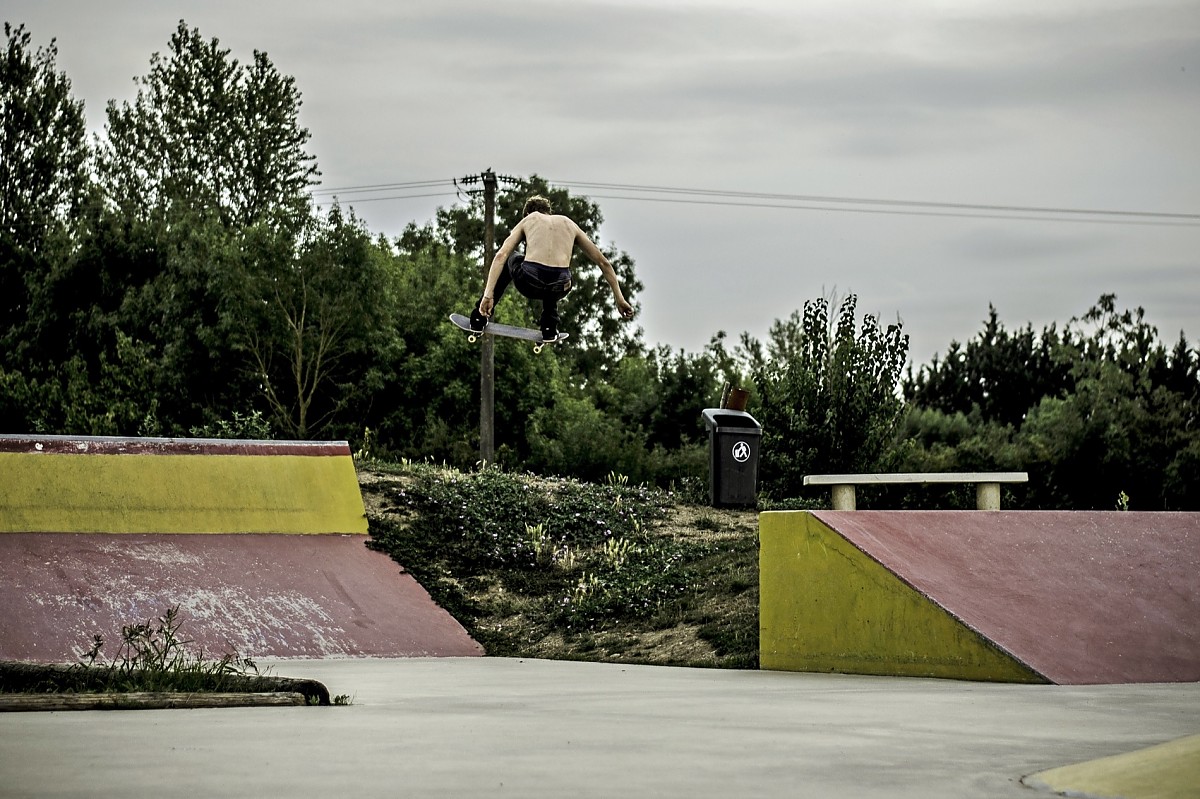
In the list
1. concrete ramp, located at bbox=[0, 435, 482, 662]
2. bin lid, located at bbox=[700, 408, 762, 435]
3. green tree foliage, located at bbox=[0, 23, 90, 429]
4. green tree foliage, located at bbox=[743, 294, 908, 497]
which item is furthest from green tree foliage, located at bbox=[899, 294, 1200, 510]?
green tree foliage, located at bbox=[0, 23, 90, 429]

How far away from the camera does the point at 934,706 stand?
7098 mm

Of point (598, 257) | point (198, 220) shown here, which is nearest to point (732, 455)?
point (598, 257)

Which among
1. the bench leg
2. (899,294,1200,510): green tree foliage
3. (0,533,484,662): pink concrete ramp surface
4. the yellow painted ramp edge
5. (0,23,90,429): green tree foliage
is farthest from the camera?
(0,23,90,429): green tree foliage

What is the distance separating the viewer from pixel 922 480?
40.3 feet

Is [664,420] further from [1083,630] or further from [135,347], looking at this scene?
[1083,630]

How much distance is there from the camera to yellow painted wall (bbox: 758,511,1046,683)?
945cm

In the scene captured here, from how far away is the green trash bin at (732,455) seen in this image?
1766 cm

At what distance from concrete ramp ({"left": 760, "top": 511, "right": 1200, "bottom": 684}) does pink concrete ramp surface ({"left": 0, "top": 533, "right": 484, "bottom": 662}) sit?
4139 millimetres

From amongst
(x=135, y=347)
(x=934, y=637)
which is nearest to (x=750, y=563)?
(x=934, y=637)

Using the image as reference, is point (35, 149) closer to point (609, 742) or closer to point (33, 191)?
point (33, 191)

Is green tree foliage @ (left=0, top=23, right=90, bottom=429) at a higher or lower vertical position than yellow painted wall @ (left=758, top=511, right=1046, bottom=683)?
higher

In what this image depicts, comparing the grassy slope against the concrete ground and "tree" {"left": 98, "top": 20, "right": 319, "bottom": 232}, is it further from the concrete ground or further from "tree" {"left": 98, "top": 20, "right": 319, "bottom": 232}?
"tree" {"left": 98, "top": 20, "right": 319, "bottom": 232}

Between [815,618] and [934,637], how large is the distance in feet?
3.79

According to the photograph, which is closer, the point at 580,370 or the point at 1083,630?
the point at 1083,630
